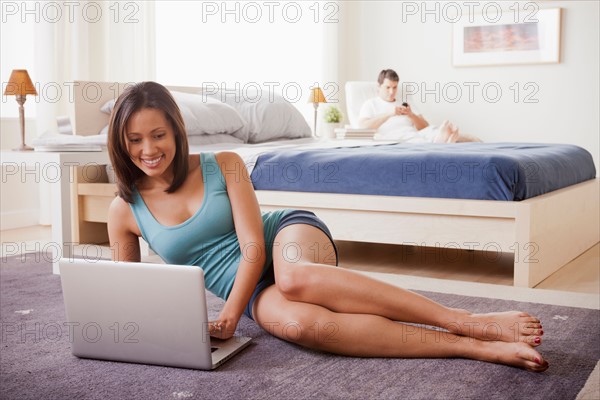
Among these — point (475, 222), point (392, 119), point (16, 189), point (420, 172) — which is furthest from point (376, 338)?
point (392, 119)

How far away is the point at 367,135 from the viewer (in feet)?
16.5

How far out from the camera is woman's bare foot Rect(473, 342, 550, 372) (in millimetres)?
1572

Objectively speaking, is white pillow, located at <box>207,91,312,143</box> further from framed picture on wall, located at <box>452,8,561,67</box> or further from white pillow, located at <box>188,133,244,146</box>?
framed picture on wall, located at <box>452,8,561,67</box>

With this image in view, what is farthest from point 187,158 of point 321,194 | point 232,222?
point 321,194

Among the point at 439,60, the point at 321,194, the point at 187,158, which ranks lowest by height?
the point at 321,194

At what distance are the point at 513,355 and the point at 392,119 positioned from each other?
147 inches

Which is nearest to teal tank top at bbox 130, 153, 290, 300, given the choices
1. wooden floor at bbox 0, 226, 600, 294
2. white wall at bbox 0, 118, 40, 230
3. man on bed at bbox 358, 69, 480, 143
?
wooden floor at bbox 0, 226, 600, 294

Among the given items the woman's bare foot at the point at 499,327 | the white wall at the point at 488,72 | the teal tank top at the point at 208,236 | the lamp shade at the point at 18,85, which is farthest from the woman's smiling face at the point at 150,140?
the white wall at the point at 488,72

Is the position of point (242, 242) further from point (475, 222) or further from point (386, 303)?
point (475, 222)

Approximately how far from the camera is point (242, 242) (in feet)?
5.82

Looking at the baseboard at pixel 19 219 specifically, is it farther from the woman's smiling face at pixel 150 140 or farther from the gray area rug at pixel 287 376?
the woman's smiling face at pixel 150 140

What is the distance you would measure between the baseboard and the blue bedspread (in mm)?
1794

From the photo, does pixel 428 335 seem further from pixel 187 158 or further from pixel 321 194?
pixel 321 194

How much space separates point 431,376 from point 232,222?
62 centimetres
